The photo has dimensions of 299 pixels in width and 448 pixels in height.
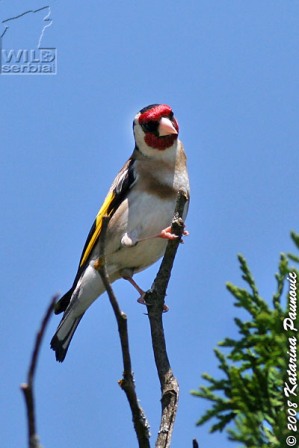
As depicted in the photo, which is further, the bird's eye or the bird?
the bird's eye

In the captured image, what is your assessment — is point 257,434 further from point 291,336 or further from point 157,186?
point 157,186

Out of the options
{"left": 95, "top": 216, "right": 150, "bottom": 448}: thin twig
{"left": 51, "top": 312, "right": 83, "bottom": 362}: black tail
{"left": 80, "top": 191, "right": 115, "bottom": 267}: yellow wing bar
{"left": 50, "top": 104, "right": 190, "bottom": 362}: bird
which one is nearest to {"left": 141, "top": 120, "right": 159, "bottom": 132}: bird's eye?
{"left": 50, "top": 104, "right": 190, "bottom": 362}: bird

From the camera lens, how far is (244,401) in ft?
11.1

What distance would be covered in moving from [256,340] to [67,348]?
10.4 feet

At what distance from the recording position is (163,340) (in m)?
4.66

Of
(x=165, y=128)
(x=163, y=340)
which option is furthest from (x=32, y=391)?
(x=165, y=128)

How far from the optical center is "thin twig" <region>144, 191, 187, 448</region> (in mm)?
3906

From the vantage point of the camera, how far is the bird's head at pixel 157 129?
257 inches

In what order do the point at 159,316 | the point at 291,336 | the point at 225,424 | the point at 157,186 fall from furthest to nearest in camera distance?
1. the point at 157,186
2. the point at 159,316
3. the point at 225,424
4. the point at 291,336

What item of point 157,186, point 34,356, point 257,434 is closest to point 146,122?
point 157,186

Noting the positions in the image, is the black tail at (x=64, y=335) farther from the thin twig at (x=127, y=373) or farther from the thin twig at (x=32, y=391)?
the thin twig at (x=32, y=391)

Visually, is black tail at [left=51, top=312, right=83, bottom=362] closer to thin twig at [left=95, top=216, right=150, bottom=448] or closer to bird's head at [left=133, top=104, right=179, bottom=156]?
bird's head at [left=133, top=104, right=179, bottom=156]

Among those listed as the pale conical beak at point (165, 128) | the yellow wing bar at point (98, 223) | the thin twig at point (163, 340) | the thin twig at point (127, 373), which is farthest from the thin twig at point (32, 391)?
the pale conical beak at point (165, 128)

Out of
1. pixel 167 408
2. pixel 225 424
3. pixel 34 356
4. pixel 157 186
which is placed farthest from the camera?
pixel 157 186
